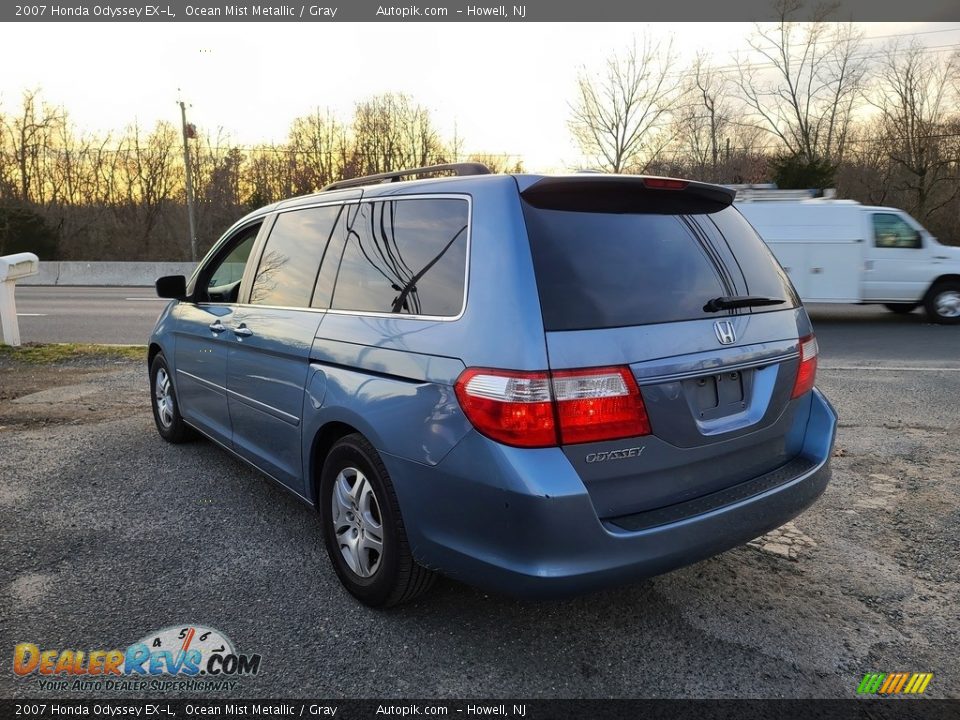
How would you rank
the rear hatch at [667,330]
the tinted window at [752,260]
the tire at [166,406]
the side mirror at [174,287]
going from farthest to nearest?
the tire at [166,406] → the side mirror at [174,287] → the tinted window at [752,260] → the rear hatch at [667,330]

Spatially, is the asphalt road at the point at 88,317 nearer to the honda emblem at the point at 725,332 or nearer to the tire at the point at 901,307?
the honda emblem at the point at 725,332

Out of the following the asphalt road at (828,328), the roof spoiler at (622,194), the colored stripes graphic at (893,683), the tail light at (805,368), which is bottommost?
the colored stripes graphic at (893,683)

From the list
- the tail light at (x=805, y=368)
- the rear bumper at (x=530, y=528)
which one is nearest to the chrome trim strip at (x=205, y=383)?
the rear bumper at (x=530, y=528)

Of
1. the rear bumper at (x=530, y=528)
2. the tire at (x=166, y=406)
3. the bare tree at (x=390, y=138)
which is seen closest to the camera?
the rear bumper at (x=530, y=528)

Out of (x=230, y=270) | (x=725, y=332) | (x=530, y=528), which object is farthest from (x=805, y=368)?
(x=230, y=270)

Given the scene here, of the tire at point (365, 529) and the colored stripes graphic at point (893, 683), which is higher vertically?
the tire at point (365, 529)

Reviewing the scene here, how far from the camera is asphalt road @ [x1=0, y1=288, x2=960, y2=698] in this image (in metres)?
2.40

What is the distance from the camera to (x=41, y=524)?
368 centimetres

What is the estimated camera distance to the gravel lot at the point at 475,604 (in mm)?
2400

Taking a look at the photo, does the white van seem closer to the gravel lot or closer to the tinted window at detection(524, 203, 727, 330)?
the gravel lot

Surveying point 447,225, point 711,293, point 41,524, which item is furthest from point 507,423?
point 41,524

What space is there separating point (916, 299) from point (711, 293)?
12322 mm

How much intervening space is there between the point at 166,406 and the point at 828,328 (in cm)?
1157

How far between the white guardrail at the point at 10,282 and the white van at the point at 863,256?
1182 centimetres
